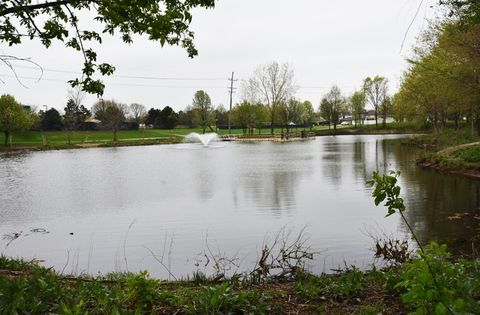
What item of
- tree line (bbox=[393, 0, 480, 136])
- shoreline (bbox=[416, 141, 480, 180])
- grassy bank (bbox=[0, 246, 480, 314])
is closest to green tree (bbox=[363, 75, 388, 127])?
tree line (bbox=[393, 0, 480, 136])

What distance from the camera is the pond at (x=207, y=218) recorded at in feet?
29.7

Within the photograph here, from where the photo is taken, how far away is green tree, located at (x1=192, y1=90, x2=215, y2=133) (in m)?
93.9

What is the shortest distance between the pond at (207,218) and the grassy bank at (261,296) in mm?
2581

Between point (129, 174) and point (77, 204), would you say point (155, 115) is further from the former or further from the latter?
point (77, 204)

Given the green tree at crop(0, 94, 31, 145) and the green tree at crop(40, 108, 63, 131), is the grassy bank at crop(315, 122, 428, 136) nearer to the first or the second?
the green tree at crop(40, 108, 63, 131)

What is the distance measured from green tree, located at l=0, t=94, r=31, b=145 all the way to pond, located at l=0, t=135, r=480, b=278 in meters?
36.6

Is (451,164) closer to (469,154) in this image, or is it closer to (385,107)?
(469,154)

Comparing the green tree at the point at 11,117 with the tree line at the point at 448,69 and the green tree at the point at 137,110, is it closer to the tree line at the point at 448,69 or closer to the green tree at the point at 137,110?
the tree line at the point at 448,69

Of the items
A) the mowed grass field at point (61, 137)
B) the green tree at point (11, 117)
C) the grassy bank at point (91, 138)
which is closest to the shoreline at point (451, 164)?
the grassy bank at point (91, 138)

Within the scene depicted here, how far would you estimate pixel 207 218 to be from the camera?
41.9ft

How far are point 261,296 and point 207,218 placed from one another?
780cm

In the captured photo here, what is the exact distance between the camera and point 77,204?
1568 centimetres

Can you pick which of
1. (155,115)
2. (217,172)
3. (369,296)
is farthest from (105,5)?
(155,115)

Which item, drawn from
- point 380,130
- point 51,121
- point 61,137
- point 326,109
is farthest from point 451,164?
point 326,109
